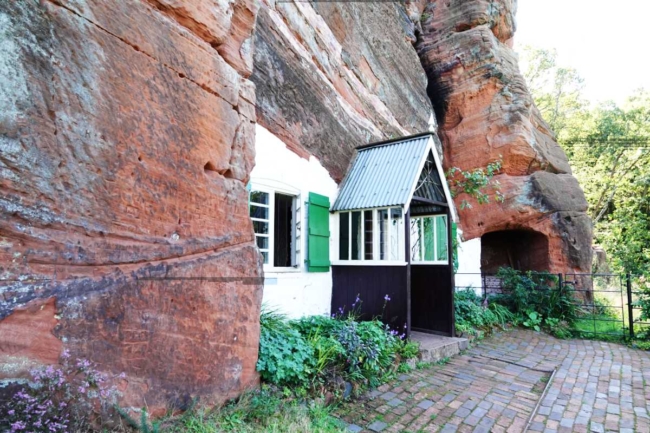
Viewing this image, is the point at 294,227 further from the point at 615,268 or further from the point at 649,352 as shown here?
the point at 615,268

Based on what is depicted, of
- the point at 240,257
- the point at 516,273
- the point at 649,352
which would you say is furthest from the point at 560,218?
the point at 240,257

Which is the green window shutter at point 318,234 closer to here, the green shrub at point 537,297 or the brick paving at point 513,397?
the brick paving at point 513,397

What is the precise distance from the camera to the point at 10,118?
2336 millimetres

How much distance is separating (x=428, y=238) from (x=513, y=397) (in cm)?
373

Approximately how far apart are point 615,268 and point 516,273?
10.7 m

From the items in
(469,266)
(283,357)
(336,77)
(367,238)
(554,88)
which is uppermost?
(554,88)

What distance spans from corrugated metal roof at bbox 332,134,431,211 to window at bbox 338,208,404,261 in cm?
23

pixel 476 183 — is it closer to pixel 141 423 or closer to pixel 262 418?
pixel 262 418

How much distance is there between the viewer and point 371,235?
6965 mm

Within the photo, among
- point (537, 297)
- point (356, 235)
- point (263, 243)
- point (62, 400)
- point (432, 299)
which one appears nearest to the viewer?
point (62, 400)

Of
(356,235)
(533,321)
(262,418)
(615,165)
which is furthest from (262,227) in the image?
(615,165)

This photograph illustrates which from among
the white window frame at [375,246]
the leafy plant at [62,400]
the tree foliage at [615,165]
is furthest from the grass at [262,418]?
the tree foliage at [615,165]

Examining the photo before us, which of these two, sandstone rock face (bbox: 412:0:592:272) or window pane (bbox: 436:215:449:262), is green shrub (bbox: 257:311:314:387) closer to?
window pane (bbox: 436:215:449:262)

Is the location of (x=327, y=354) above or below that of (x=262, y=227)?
below
